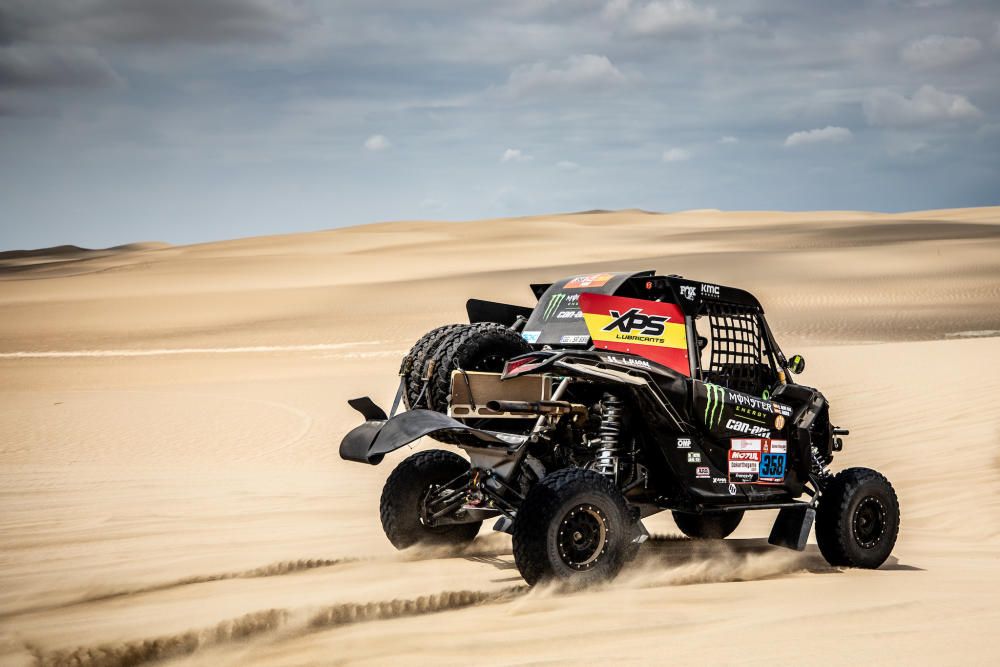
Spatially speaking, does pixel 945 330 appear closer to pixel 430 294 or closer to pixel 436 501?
pixel 430 294

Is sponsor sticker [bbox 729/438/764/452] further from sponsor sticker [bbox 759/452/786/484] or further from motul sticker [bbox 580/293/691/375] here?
motul sticker [bbox 580/293/691/375]

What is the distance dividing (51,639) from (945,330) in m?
30.0

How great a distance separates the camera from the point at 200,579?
23.5 feet

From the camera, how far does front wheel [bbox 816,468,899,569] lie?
7.80 metres

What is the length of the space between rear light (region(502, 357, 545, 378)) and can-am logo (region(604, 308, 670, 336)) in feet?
1.90

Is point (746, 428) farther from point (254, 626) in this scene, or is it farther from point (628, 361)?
point (254, 626)

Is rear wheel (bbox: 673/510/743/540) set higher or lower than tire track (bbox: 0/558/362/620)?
higher

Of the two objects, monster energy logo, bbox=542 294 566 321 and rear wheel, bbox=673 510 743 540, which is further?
rear wheel, bbox=673 510 743 540

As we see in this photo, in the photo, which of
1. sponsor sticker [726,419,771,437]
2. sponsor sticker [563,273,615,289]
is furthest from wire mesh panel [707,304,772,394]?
sponsor sticker [563,273,615,289]

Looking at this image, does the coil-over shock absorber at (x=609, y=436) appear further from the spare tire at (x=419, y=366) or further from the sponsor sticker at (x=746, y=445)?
the spare tire at (x=419, y=366)

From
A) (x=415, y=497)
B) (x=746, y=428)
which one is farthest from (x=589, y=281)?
(x=415, y=497)

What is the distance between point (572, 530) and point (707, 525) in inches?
121

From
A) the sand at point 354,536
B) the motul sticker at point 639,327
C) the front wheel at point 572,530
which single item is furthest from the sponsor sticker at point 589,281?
the sand at point 354,536

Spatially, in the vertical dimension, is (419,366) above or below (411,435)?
above
